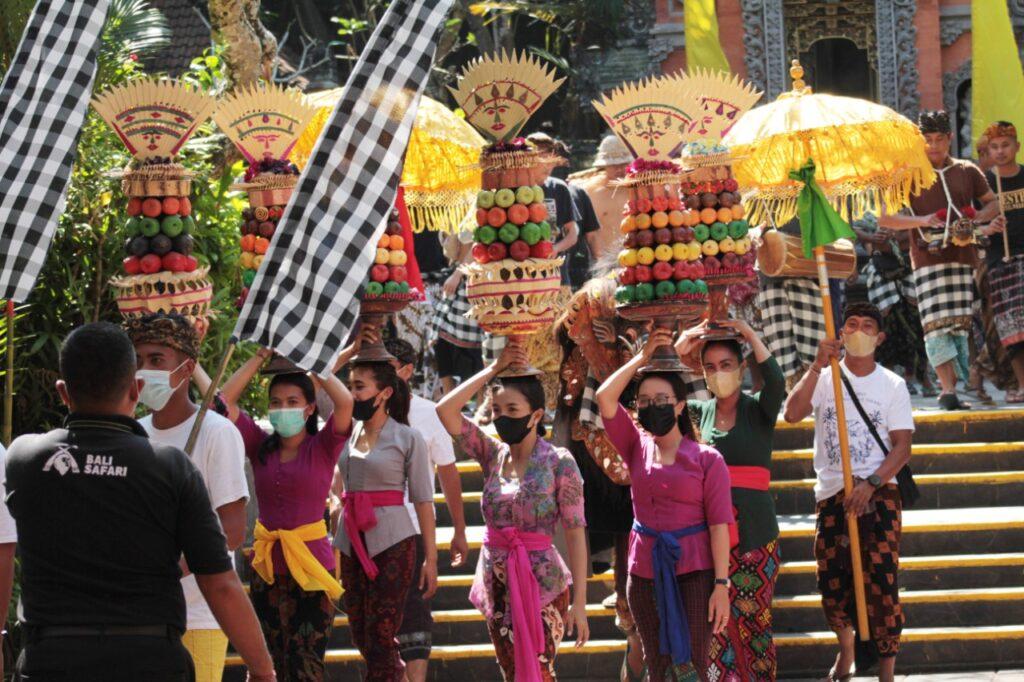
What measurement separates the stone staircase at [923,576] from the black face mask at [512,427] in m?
2.17

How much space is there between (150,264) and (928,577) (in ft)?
16.6

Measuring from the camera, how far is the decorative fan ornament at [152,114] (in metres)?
7.10

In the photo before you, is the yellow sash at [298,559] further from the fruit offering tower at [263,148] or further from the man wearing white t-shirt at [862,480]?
the man wearing white t-shirt at [862,480]

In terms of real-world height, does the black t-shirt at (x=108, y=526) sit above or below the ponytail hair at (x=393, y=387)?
below

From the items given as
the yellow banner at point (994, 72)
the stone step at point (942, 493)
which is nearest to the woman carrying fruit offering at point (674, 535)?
the stone step at point (942, 493)

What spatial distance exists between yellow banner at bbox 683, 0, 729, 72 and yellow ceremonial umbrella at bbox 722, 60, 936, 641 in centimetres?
415

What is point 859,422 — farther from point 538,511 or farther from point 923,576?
point 538,511

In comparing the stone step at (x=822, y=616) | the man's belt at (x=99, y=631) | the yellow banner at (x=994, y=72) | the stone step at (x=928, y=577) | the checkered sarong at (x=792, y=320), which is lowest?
the stone step at (x=822, y=616)

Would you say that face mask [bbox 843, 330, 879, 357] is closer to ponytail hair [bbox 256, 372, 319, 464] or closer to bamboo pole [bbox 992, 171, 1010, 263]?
ponytail hair [bbox 256, 372, 319, 464]

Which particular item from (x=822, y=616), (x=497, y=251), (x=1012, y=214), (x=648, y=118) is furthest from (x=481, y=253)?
(x=1012, y=214)

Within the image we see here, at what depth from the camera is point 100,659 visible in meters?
4.69

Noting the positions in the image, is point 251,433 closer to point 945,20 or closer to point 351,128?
point 351,128

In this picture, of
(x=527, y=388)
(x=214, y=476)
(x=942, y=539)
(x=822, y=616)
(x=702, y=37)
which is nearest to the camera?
(x=214, y=476)

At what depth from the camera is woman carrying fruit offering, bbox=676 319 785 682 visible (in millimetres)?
7766
